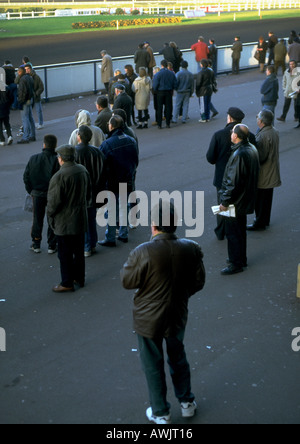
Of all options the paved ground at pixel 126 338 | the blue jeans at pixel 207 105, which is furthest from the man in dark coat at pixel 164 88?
the paved ground at pixel 126 338

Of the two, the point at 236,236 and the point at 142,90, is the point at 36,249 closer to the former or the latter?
the point at 236,236

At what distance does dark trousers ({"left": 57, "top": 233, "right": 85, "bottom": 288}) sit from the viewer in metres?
8.16

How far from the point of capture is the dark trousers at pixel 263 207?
10.2m

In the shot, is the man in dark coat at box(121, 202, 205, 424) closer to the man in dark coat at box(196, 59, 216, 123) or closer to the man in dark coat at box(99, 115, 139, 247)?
the man in dark coat at box(99, 115, 139, 247)

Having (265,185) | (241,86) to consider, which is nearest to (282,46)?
(241,86)

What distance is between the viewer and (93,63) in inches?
902

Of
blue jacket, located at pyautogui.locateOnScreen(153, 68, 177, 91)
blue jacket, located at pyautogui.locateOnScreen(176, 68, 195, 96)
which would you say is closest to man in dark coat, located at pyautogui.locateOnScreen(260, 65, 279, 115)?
blue jacket, located at pyautogui.locateOnScreen(176, 68, 195, 96)

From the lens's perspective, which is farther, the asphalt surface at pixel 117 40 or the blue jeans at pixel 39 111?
the asphalt surface at pixel 117 40

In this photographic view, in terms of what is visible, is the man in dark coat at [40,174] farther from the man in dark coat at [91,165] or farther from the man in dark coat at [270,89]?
the man in dark coat at [270,89]

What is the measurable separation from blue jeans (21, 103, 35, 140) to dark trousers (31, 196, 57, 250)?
7.42 m

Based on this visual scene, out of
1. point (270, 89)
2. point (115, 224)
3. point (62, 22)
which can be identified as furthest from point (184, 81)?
point (62, 22)

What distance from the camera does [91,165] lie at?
914 centimetres

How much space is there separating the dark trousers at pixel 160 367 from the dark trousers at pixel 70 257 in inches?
115

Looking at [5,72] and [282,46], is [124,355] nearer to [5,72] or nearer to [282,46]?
[5,72]
